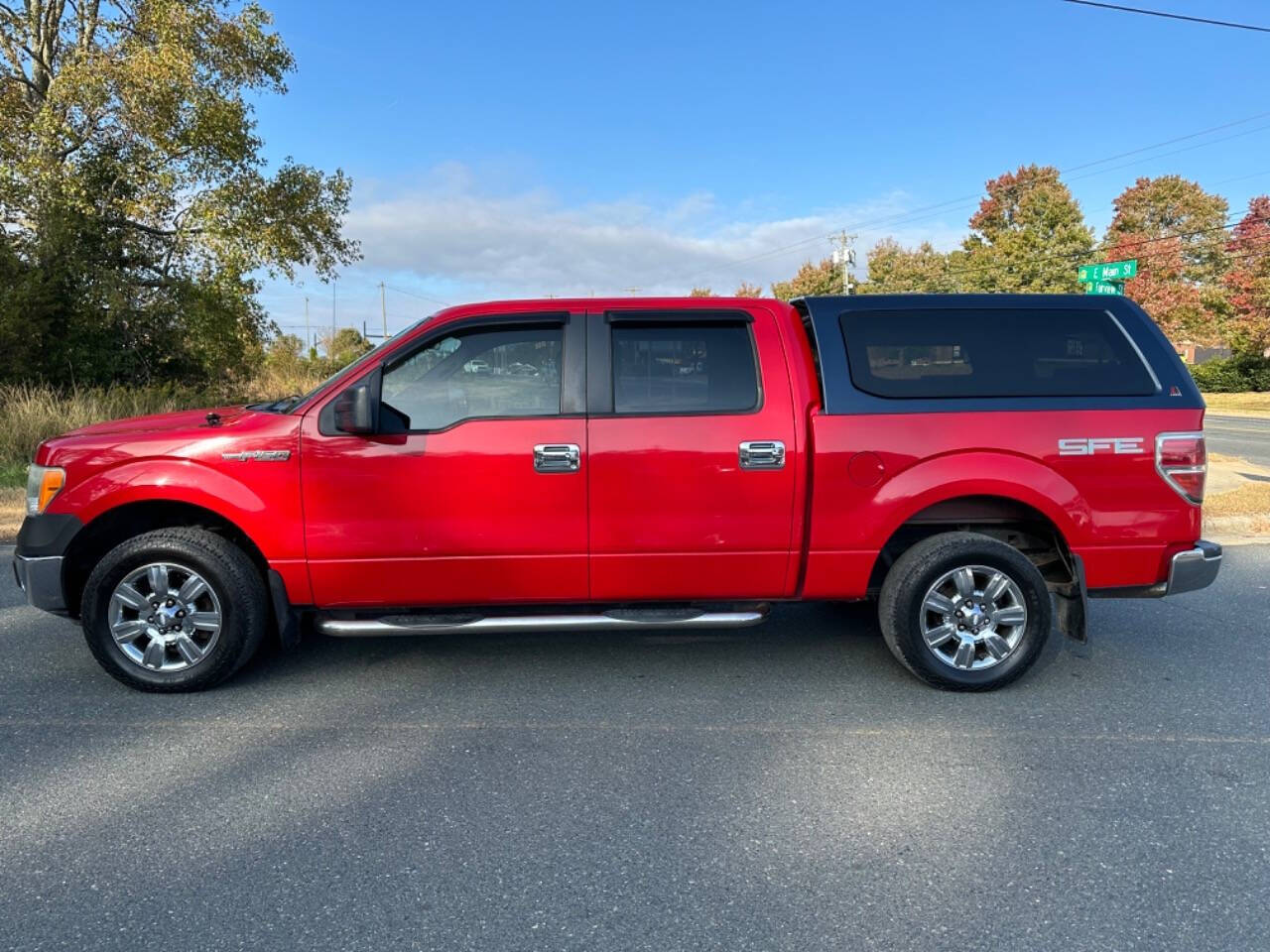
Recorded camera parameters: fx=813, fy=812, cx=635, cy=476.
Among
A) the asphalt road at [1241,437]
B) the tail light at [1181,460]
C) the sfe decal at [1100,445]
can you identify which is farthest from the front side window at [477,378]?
the asphalt road at [1241,437]

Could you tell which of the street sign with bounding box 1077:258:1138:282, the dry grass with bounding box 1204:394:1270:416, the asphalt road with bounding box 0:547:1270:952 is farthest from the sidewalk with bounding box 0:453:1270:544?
the dry grass with bounding box 1204:394:1270:416

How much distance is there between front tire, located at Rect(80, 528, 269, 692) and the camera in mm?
3967

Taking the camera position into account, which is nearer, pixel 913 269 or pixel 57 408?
pixel 57 408

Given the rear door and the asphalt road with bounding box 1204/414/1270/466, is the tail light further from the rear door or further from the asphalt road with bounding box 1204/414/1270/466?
the asphalt road with bounding box 1204/414/1270/466

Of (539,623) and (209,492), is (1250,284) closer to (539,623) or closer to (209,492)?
(539,623)

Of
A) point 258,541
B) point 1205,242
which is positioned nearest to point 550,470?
point 258,541

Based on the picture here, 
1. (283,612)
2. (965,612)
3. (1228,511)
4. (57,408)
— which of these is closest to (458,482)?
(283,612)

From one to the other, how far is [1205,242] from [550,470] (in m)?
52.2

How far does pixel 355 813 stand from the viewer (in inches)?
117

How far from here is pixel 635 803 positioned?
304cm

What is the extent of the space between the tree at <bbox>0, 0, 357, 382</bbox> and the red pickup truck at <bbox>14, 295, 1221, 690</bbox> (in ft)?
38.6

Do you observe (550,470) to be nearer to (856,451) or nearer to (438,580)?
(438,580)

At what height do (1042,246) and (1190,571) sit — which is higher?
(1042,246)

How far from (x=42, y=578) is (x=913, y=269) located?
57.2 metres
